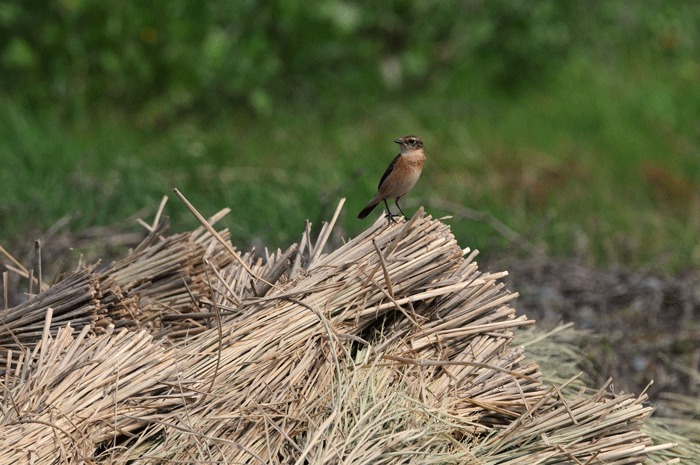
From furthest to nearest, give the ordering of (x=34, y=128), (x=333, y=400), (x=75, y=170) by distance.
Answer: (x=34, y=128) < (x=75, y=170) < (x=333, y=400)

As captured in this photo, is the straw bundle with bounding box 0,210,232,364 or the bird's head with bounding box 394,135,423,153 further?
the bird's head with bounding box 394,135,423,153

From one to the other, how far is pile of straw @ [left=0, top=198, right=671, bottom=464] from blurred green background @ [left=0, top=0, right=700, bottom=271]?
6.62ft

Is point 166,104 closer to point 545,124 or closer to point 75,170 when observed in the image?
point 75,170

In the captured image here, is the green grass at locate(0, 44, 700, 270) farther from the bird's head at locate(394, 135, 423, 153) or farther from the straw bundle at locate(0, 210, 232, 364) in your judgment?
the straw bundle at locate(0, 210, 232, 364)

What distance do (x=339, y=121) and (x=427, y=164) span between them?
1.47 metres

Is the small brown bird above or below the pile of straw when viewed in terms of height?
above

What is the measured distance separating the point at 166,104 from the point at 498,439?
6.34m

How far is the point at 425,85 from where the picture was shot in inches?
364

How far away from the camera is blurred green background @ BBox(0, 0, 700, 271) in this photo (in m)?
5.54

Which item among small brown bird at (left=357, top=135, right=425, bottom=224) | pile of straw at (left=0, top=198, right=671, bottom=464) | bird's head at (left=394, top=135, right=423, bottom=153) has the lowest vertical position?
pile of straw at (left=0, top=198, right=671, bottom=464)

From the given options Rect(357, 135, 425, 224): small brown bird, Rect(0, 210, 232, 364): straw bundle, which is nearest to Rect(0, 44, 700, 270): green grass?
Rect(357, 135, 425, 224): small brown bird

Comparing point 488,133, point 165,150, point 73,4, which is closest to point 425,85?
point 488,133

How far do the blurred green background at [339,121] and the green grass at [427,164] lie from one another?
0.02m

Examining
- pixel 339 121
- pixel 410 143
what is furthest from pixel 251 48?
pixel 410 143
